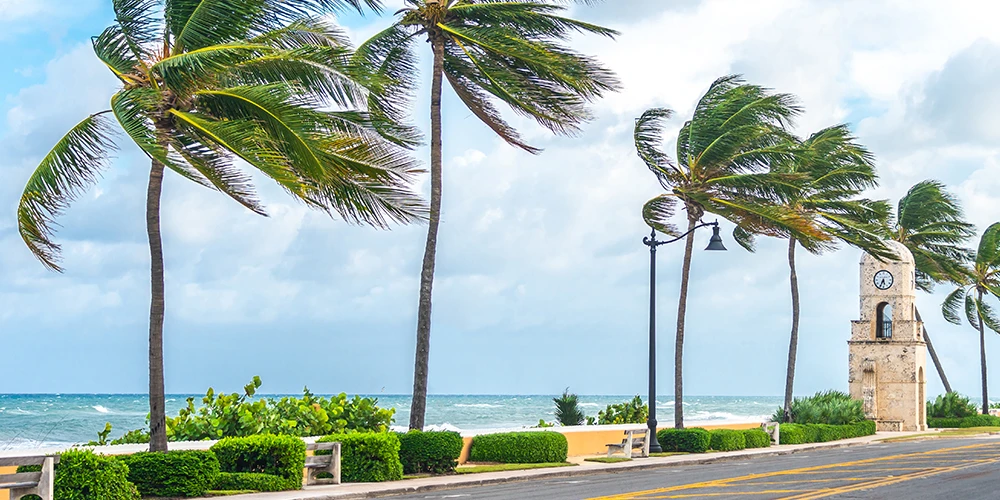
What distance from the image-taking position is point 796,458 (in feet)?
97.6

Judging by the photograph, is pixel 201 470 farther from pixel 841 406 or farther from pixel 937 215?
pixel 937 215

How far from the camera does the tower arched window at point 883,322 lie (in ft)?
164

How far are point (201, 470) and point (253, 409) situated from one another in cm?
671

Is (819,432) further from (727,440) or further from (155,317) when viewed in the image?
(155,317)

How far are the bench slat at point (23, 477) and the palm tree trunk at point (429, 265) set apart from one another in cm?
935

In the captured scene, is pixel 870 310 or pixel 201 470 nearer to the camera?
pixel 201 470

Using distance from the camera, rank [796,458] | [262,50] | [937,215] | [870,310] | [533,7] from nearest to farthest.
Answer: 1. [262,50]
2. [533,7]
3. [796,458]
4. [870,310]
5. [937,215]

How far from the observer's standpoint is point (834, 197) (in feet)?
134

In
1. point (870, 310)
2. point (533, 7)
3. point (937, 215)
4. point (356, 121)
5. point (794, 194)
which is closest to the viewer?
point (356, 121)

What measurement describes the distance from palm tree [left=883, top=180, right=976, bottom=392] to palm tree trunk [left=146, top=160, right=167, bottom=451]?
1710 inches

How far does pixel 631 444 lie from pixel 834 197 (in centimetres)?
1684

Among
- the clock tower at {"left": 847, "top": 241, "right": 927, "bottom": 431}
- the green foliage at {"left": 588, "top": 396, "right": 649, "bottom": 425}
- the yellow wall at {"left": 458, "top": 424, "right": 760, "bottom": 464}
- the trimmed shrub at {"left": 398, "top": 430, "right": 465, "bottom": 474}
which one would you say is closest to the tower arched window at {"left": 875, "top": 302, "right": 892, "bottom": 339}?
the clock tower at {"left": 847, "top": 241, "right": 927, "bottom": 431}

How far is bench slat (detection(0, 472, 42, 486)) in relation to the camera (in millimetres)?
14148

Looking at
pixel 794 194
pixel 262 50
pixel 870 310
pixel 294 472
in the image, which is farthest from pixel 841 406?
pixel 262 50
